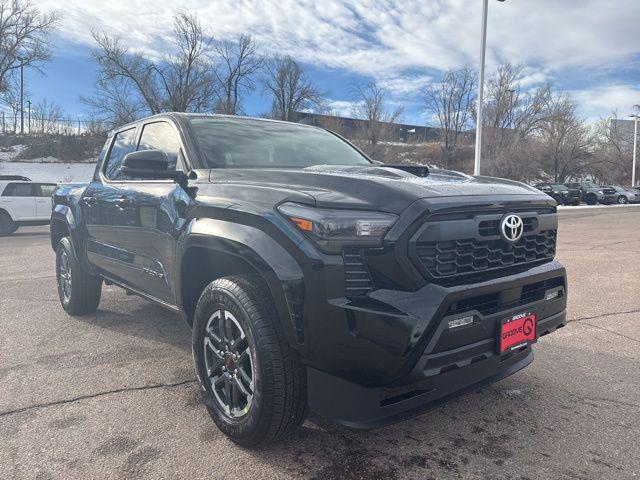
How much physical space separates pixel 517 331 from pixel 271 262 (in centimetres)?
128

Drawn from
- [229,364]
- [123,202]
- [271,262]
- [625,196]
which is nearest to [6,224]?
[123,202]

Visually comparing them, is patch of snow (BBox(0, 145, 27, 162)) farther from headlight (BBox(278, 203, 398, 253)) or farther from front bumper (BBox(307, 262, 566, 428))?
front bumper (BBox(307, 262, 566, 428))

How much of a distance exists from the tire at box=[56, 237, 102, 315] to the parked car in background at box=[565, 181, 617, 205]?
3896 centimetres

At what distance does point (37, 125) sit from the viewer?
39.9m

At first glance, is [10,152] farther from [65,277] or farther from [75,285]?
[75,285]

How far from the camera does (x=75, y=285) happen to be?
194 inches

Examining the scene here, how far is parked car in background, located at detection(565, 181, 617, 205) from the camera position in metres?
37.3

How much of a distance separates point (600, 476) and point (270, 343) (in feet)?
5.54

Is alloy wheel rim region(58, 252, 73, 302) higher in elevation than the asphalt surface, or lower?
higher

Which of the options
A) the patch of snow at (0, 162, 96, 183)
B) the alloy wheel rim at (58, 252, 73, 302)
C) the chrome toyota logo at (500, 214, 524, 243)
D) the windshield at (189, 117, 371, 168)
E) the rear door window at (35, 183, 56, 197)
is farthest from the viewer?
the patch of snow at (0, 162, 96, 183)

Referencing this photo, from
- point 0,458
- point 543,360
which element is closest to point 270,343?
point 0,458

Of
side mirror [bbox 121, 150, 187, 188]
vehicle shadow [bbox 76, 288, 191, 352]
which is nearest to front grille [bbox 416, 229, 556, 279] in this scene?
side mirror [bbox 121, 150, 187, 188]

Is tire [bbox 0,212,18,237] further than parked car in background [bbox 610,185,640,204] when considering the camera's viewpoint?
No

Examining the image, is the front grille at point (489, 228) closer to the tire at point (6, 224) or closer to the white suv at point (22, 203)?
the white suv at point (22, 203)
